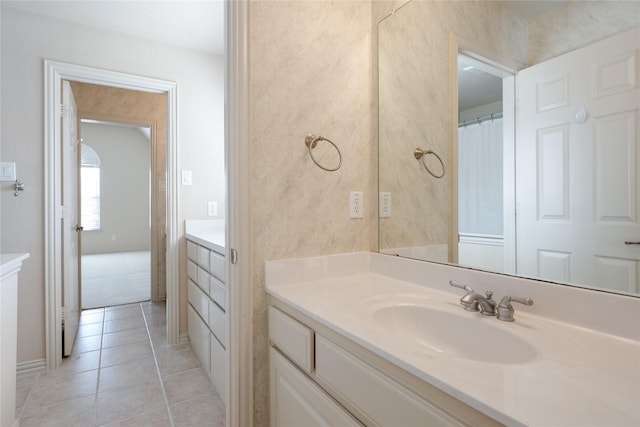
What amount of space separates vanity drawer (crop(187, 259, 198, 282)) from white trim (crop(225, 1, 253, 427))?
3.81 feet

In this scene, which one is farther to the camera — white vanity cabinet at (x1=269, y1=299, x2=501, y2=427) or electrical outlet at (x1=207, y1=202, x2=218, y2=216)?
electrical outlet at (x1=207, y1=202, x2=218, y2=216)

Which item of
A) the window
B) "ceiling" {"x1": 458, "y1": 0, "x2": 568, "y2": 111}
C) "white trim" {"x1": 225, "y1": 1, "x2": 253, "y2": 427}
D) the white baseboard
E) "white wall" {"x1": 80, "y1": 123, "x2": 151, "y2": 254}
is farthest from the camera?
"white wall" {"x1": 80, "y1": 123, "x2": 151, "y2": 254}

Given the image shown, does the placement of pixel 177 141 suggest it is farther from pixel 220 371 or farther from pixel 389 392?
pixel 389 392

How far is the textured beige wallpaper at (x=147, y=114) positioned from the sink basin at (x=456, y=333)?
10.9ft

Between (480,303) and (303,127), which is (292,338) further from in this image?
(303,127)

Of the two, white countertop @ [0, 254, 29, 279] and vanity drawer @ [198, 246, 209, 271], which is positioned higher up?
white countertop @ [0, 254, 29, 279]

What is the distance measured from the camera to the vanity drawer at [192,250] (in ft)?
7.32

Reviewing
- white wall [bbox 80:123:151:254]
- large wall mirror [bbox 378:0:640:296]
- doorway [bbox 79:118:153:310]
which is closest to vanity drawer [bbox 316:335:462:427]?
large wall mirror [bbox 378:0:640:296]

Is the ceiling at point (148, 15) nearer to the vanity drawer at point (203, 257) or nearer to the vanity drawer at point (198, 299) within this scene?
the vanity drawer at point (203, 257)

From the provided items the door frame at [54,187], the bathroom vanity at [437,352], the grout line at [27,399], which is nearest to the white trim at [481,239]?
the bathroom vanity at [437,352]

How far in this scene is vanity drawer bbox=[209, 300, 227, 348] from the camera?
1631mm

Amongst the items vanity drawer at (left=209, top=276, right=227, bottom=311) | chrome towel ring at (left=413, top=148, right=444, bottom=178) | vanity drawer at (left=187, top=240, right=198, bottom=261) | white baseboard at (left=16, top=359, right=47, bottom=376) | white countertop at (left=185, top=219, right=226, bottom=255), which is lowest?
white baseboard at (left=16, top=359, right=47, bottom=376)

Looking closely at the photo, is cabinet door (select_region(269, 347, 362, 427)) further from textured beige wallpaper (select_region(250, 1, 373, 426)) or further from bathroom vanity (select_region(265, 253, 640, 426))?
textured beige wallpaper (select_region(250, 1, 373, 426))

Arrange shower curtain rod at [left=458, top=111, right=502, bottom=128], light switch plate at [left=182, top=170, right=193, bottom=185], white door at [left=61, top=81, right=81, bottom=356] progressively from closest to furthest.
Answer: shower curtain rod at [left=458, top=111, right=502, bottom=128], white door at [left=61, top=81, right=81, bottom=356], light switch plate at [left=182, top=170, right=193, bottom=185]
